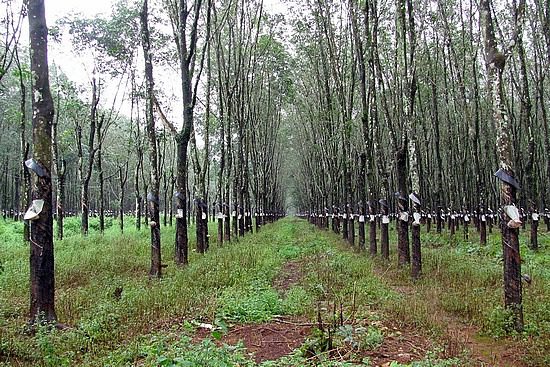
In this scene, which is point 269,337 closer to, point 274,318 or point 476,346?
point 274,318

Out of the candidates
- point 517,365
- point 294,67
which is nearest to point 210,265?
point 517,365

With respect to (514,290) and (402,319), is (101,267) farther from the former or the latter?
(514,290)

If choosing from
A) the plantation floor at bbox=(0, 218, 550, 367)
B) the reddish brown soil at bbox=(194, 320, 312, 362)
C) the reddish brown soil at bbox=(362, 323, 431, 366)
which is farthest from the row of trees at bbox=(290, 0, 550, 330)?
the reddish brown soil at bbox=(194, 320, 312, 362)

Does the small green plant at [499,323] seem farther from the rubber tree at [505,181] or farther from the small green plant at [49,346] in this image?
the small green plant at [49,346]

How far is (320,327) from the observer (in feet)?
18.7

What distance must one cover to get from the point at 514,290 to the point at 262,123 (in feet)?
98.4

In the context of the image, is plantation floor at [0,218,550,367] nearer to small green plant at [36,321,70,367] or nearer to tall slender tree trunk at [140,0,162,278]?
small green plant at [36,321,70,367]

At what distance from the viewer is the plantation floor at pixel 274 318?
540cm

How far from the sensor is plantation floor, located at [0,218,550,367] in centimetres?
540

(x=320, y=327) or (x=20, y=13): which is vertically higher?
(x=20, y=13)

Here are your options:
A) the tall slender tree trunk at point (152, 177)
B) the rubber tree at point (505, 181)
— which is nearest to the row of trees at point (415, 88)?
the rubber tree at point (505, 181)

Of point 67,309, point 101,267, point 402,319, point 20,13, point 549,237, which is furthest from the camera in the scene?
point 549,237

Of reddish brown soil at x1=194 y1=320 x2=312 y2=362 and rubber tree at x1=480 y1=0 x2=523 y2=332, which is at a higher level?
rubber tree at x1=480 y1=0 x2=523 y2=332

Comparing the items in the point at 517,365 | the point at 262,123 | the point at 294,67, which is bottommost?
the point at 517,365
